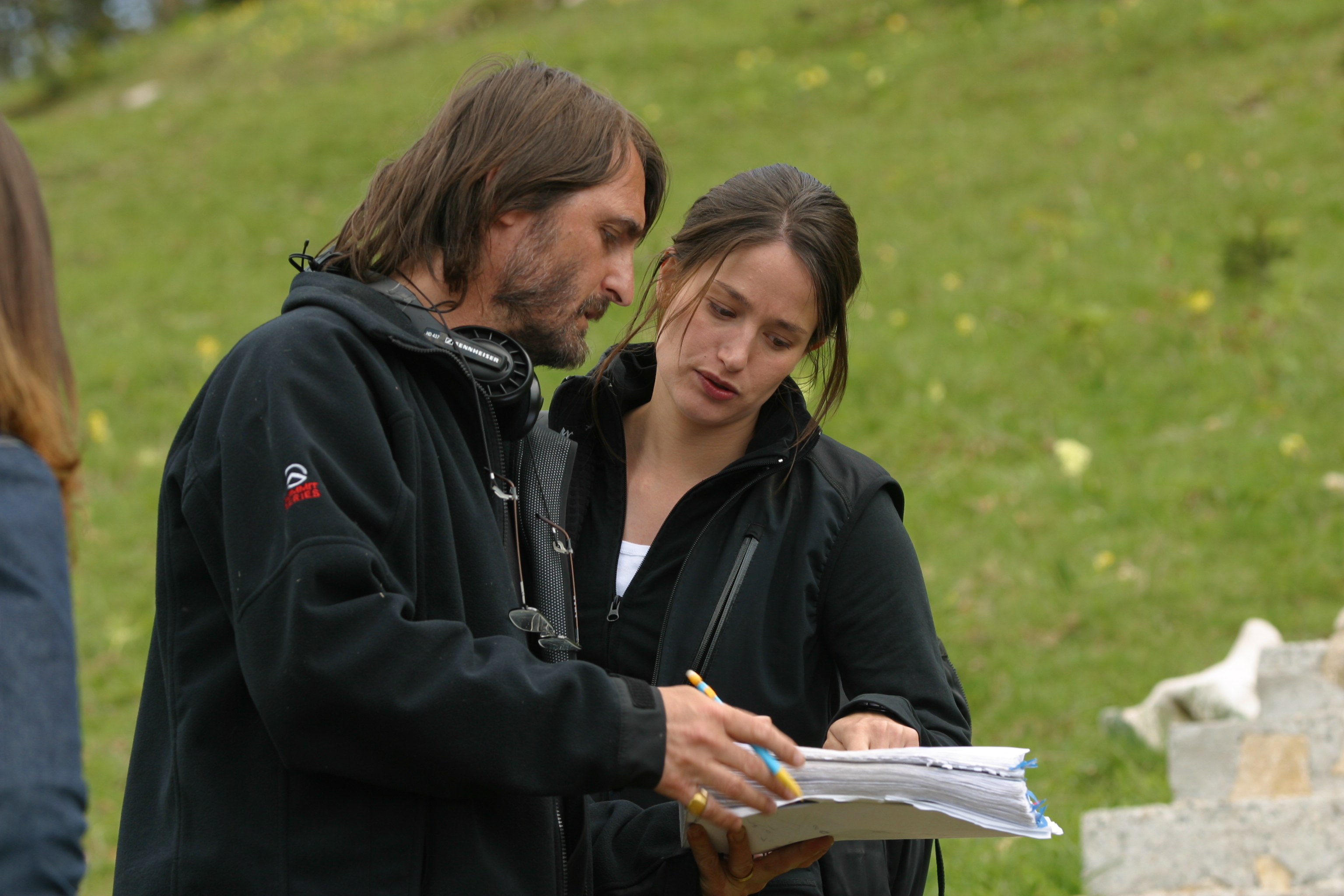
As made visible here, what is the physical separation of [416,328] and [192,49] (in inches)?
877

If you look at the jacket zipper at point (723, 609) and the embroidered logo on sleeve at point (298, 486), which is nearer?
the embroidered logo on sleeve at point (298, 486)

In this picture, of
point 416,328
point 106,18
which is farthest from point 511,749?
point 106,18

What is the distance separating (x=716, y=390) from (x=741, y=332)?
12cm

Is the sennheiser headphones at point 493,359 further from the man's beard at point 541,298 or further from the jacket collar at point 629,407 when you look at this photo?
the jacket collar at point 629,407

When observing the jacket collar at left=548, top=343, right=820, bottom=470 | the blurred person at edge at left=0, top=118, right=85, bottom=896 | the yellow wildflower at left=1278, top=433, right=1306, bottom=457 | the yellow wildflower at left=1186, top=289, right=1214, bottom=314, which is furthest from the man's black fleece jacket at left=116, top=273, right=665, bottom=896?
the yellow wildflower at left=1186, top=289, right=1214, bottom=314

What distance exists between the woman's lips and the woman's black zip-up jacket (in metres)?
0.13

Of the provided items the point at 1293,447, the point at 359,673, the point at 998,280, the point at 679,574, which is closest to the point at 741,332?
the point at 679,574

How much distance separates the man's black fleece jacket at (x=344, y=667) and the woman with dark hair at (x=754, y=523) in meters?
0.41

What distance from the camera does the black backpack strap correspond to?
2.22 meters

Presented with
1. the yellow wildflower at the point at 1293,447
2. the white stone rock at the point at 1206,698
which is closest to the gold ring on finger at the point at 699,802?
the white stone rock at the point at 1206,698

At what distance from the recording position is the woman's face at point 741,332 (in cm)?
245

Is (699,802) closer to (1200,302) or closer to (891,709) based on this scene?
(891,709)

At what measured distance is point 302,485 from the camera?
170 cm

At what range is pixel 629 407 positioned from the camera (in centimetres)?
267
